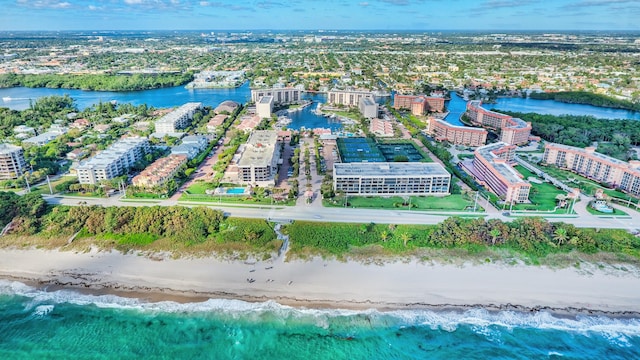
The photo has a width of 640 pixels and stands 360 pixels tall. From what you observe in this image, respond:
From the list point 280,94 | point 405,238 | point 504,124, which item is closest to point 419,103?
point 504,124

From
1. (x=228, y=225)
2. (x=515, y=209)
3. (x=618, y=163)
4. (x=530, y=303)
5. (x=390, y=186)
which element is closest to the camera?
(x=530, y=303)

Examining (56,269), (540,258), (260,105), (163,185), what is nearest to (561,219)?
(540,258)

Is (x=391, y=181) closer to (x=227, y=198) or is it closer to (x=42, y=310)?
(x=227, y=198)

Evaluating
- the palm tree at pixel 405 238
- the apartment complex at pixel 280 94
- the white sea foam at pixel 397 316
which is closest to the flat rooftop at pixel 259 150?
the palm tree at pixel 405 238

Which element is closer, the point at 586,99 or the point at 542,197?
the point at 542,197

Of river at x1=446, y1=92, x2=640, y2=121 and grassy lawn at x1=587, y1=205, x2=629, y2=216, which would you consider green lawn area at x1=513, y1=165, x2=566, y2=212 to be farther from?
river at x1=446, y1=92, x2=640, y2=121

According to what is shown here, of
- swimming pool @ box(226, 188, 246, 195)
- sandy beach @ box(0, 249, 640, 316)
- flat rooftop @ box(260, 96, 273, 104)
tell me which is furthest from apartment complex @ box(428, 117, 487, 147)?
swimming pool @ box(226, 188, 246, 195)

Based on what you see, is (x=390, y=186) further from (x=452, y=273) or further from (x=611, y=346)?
(x=611, y=346)
